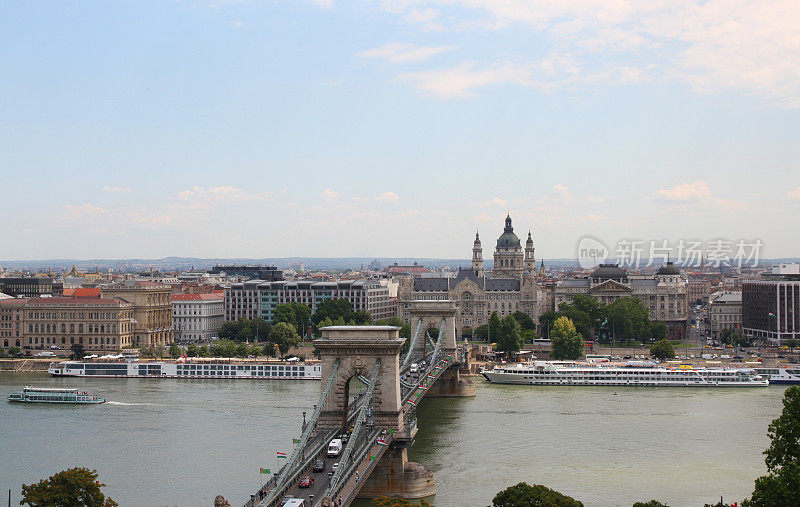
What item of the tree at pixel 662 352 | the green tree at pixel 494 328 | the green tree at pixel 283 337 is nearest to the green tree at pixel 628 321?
the green tree at pixel 494 328

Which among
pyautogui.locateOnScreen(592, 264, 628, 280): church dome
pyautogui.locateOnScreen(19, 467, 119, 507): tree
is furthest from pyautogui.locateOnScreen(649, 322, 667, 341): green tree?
pyautogui.locateOnScreen(19, 467, 119, 507): tree

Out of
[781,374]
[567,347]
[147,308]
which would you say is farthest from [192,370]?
[781,374]

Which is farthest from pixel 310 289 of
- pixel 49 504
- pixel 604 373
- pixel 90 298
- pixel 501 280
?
pixel 49 504

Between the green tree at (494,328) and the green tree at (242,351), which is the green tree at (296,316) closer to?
the green tree at (242,351)

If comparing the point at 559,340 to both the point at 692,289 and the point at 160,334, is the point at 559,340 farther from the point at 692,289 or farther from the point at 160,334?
the point at 692,289

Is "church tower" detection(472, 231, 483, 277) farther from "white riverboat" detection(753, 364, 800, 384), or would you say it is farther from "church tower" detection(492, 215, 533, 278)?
"white riverboat" detection(753, 364, 800, 384)

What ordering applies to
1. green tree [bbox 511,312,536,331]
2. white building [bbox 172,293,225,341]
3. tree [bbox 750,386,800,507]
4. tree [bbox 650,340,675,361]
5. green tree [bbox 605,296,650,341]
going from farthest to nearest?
1. white building [bbox 172,293,225,341]
2. green tree [bbox 511,312,536,331]
3. green tree [bbox 605,296,650,341]
4. tree [bbox 650,340,675,361]
5. tree [bbox 750,386,800,507]
